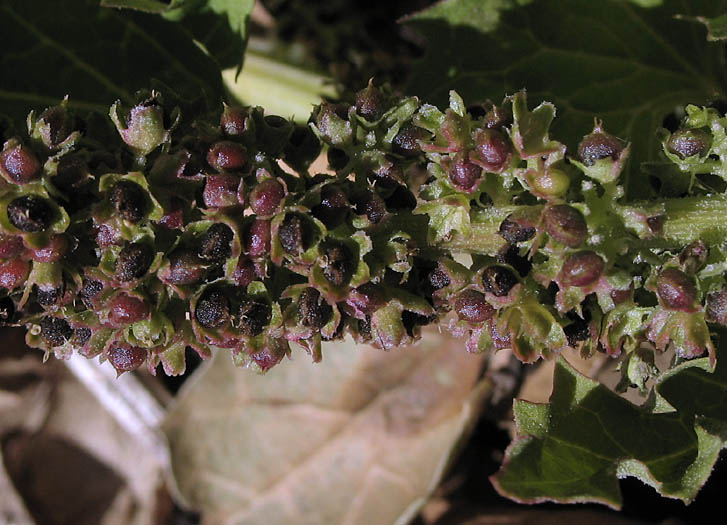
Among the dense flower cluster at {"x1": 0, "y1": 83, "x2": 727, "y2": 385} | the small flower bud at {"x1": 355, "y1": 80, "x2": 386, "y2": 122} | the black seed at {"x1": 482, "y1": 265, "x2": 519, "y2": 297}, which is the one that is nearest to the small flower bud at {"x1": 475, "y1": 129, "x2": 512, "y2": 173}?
the dense flower cluster at {"x1": 0, "y1": 83, "x2": 727, "y2": 385}

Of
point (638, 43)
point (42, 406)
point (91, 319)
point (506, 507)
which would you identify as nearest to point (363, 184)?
point (91, 319)

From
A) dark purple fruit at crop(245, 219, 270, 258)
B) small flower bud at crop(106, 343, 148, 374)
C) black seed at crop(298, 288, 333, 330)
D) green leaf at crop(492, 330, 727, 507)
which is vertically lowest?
green leaf at crop(492, 330, 727, 507)

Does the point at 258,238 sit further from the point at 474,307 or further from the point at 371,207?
the point at 474,307

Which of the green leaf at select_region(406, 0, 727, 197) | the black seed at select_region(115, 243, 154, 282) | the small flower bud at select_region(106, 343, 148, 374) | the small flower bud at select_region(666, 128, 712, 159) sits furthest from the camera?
the green leaf at select_region(406, 0, 727, 197)

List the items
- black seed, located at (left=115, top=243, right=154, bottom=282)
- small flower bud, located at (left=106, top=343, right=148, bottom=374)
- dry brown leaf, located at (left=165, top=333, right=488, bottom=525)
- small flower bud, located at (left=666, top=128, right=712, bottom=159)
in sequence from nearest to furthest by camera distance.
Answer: black seed, located at (left=115, top=243, right=154, bottom=282)
small flower bud, located at (left=106, top=343, right=148, bottom=374)
small flower bud, located at (left=666, top=128, right=712, bottom=159)
dry brown leaf, located at (left=165, top=333, right=488, bottom=525)

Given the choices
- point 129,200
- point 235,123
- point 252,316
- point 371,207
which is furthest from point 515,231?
point 129,200

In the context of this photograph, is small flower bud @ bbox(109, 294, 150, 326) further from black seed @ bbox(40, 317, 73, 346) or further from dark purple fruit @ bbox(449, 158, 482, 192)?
dark purple fruit @ bbox(449, 158, 482, 192)
